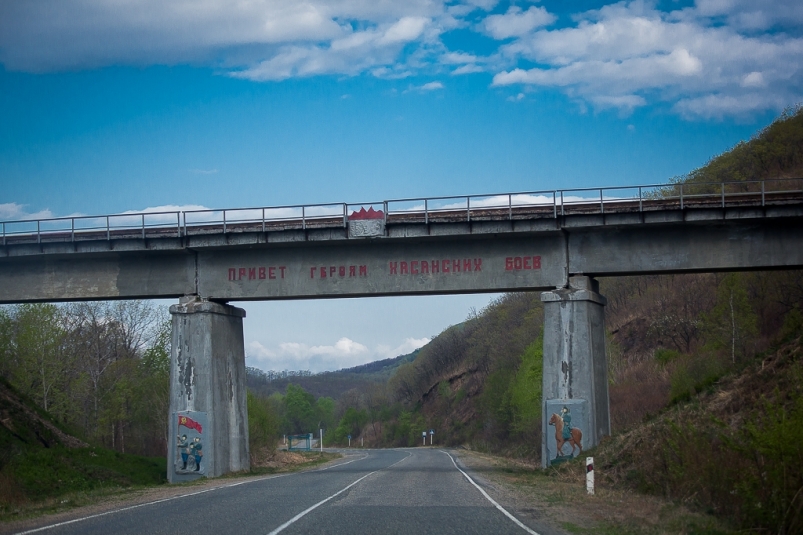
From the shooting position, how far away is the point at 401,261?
32.2m

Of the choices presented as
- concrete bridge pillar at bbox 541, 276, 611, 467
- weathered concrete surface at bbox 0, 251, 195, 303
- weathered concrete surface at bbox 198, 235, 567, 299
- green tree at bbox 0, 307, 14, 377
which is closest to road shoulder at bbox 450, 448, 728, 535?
concrete bridge pillar at bbox 541, 276, 611, 467

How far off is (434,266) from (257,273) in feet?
25.3

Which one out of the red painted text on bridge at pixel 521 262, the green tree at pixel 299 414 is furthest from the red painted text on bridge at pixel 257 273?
the green tree at pixel 299 414

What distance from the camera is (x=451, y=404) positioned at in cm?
10625

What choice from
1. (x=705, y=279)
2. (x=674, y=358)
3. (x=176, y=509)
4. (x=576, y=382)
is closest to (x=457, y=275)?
(x=576, y=382)

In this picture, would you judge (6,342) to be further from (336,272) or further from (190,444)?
(336,272)

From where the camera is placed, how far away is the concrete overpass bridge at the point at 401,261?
1166 inches

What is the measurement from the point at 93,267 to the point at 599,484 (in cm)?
2358

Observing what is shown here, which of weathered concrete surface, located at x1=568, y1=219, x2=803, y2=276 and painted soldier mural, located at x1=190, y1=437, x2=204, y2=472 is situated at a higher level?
weathered concrete surface, located at x1=568, y1=219, x2=803, y2=276

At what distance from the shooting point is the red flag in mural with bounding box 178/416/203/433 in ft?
105

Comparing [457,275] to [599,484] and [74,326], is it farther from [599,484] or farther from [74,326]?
[74,326]

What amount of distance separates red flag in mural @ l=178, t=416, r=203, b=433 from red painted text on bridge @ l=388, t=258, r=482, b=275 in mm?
10275

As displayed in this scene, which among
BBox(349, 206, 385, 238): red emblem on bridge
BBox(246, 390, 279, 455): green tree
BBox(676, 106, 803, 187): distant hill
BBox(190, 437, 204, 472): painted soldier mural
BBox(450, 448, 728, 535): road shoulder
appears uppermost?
BBox(676, 106, 803, 187): distant hill

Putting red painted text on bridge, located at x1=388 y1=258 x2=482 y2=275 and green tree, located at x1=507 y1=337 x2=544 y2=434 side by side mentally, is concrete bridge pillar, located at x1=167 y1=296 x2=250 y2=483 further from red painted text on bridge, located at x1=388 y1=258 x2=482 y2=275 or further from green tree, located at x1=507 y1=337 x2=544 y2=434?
green tree, located at x1=507 y1=337 x2=544 y2=434
